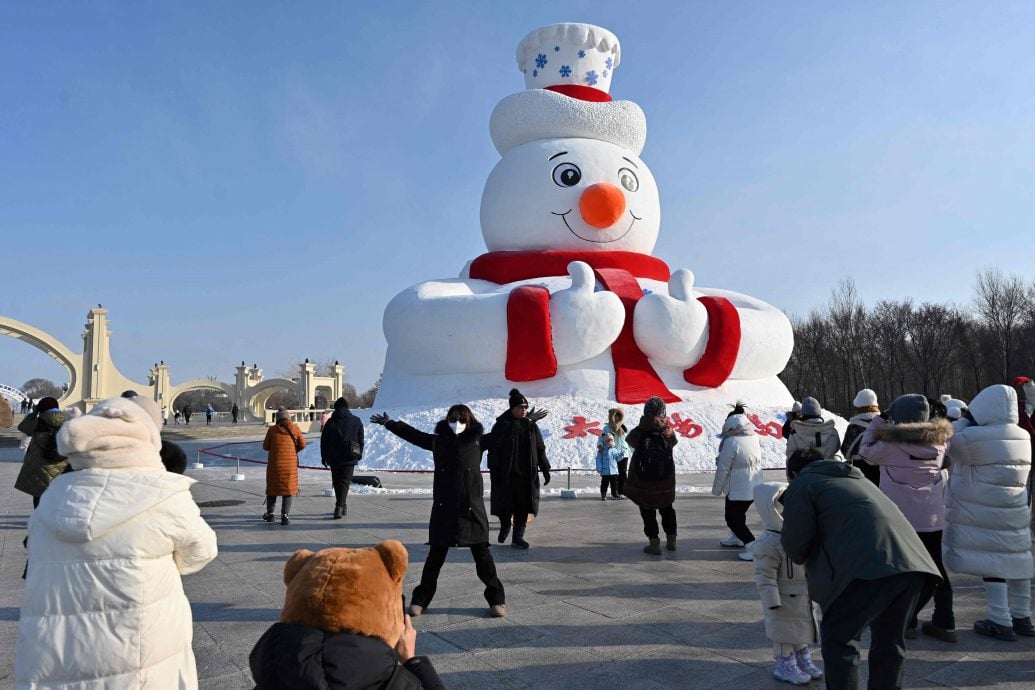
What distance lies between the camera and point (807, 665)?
3.54 meters

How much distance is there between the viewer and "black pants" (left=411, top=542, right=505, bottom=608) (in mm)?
4473

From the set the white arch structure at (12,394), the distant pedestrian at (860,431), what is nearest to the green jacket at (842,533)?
the distant pedestrian at (860,431)

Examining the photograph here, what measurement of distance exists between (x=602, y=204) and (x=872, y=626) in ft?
40.7

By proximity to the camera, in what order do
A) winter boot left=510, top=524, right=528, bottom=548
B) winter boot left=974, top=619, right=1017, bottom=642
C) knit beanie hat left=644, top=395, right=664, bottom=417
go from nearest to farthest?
winter boot left=974, top=619, right=1017, bottom=642, knit beanie hat left=644, top=395, right=664, bottom=417, winter boot left=510, top=524, right=528, bottom=548

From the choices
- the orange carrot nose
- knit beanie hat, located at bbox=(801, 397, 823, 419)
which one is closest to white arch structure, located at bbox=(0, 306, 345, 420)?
the orange carrot nose

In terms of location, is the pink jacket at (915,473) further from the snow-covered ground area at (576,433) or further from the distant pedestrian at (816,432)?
the snow-covered ground area at (576,433)

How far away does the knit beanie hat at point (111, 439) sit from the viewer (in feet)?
8.15

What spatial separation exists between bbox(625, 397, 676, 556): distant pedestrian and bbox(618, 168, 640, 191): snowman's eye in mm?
9879

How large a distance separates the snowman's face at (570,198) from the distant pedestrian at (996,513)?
36.0 feet

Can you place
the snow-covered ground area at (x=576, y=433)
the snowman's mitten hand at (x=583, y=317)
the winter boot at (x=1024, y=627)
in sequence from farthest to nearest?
the snowman's mitten hand at (x=583, y=317) → the snow-covered ground area at (x=576, y=433) → the winter boot at (x=1024, y=627)

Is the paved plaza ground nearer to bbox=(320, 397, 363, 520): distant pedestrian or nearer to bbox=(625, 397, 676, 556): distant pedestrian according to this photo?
bbox=(625, 397, 676, 556): distant pedestrian

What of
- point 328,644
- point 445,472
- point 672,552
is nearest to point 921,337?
point 672,552

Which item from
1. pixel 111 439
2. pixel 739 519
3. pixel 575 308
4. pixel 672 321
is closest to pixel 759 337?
pixel 672 321

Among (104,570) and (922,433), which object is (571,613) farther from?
(104,570)
